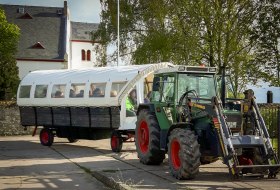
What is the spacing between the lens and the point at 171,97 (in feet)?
41.1

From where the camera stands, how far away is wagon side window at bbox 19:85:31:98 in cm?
2172

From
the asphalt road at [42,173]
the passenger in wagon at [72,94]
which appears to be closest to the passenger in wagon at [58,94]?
the passenger in wagon at [72,94]

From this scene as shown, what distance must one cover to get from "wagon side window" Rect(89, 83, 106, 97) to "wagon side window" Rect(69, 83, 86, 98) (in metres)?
0.46

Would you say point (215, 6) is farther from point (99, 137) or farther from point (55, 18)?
point (55, 18)

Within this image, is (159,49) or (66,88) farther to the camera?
(159,49)

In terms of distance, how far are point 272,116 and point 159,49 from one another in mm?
17613

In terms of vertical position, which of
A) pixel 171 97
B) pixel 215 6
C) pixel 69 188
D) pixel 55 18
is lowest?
pixel 69 188

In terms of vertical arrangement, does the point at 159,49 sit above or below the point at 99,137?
above

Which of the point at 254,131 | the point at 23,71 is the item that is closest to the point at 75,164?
the point at 254,131

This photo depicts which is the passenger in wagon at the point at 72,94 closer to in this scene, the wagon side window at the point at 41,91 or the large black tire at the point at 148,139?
the wagon side window at the point at 41,91

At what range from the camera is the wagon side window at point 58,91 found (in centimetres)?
1986

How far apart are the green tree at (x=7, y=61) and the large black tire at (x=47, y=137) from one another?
26412 millimetres

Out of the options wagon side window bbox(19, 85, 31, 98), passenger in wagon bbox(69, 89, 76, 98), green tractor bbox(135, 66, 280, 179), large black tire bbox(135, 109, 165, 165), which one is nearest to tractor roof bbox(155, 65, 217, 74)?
green tractor bbox(135, 66, 280, 179)

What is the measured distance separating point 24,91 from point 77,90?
12.9 feet
